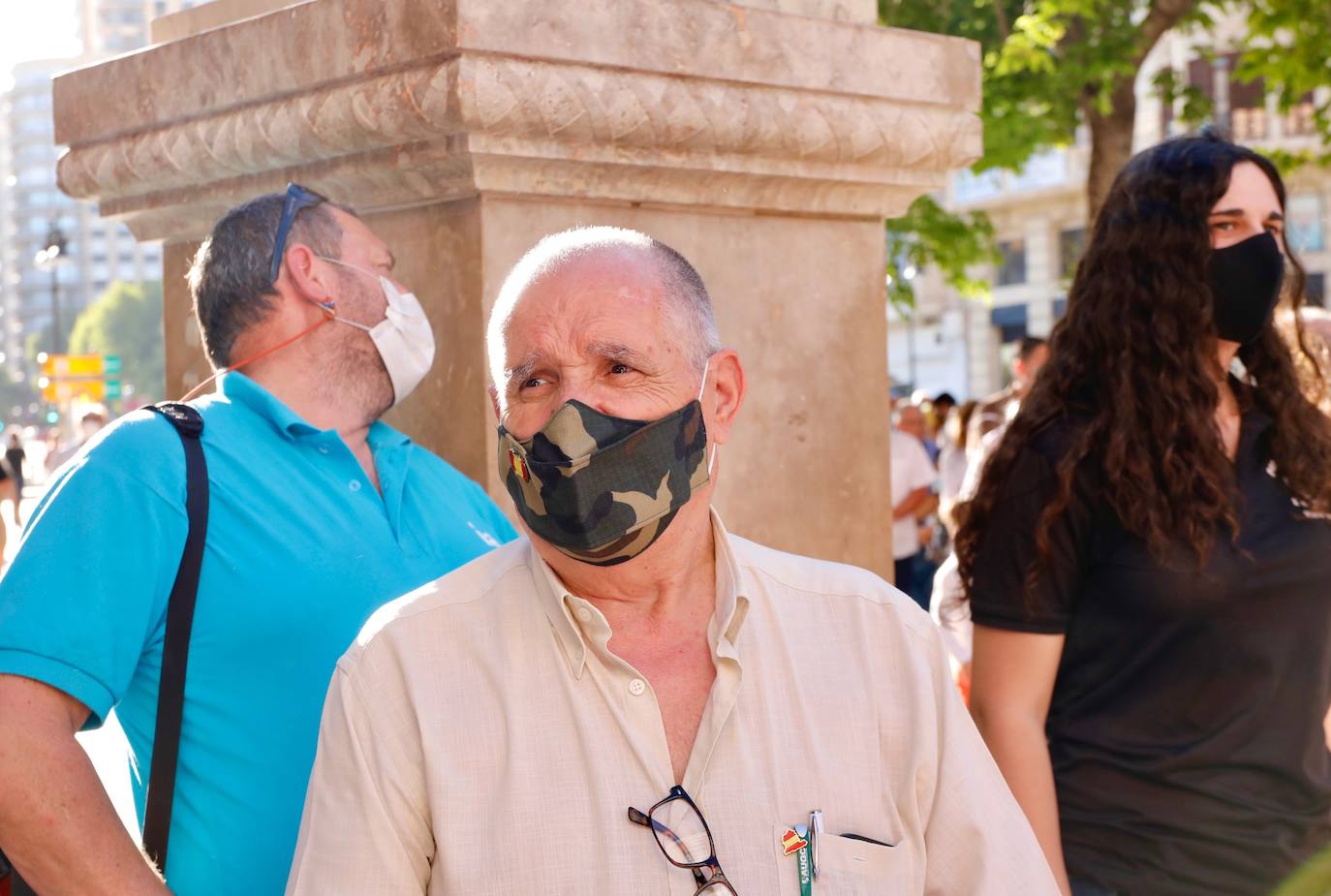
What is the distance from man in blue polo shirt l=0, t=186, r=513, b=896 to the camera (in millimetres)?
2033

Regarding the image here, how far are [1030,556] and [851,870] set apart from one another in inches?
39.2

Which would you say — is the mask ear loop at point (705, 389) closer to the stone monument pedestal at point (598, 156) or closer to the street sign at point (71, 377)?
the stone monument pedestal at point (598, 156)

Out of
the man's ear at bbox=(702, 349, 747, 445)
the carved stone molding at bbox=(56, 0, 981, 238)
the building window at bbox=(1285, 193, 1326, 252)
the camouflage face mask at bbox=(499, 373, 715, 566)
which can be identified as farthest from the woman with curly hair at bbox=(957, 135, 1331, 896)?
the building window at bbox=(1285, 193, 1326, 252)

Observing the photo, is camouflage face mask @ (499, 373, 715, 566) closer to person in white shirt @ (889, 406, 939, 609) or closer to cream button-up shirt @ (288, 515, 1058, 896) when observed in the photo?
cream button-up shirt @ (288, 515, 1058, 896)

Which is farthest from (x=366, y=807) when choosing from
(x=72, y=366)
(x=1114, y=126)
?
(x=72, y=366)

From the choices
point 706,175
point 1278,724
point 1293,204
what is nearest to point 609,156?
point 706,175

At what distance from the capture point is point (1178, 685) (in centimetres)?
254

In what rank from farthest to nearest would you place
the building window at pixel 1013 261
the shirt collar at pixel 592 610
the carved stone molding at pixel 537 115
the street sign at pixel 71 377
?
the building window at pixel 1013 261
the street sign at pixel 71 377
the carved stone molding at pixel 537 115
the shirt collar at pixel 592 610

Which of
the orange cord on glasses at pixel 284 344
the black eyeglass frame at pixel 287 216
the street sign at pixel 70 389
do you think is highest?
the black eyeglass frame at pixel 287 216

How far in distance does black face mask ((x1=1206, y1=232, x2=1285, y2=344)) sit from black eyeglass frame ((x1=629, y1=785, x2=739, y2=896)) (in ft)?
5.07

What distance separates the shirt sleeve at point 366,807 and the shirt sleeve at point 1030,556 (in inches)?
48.6

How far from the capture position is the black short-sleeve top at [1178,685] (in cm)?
Result: 252

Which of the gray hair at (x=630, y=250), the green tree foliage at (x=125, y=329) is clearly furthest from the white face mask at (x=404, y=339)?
the green tree foliage at (x=125, y=329)

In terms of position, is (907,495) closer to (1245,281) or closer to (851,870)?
(1245,281)
